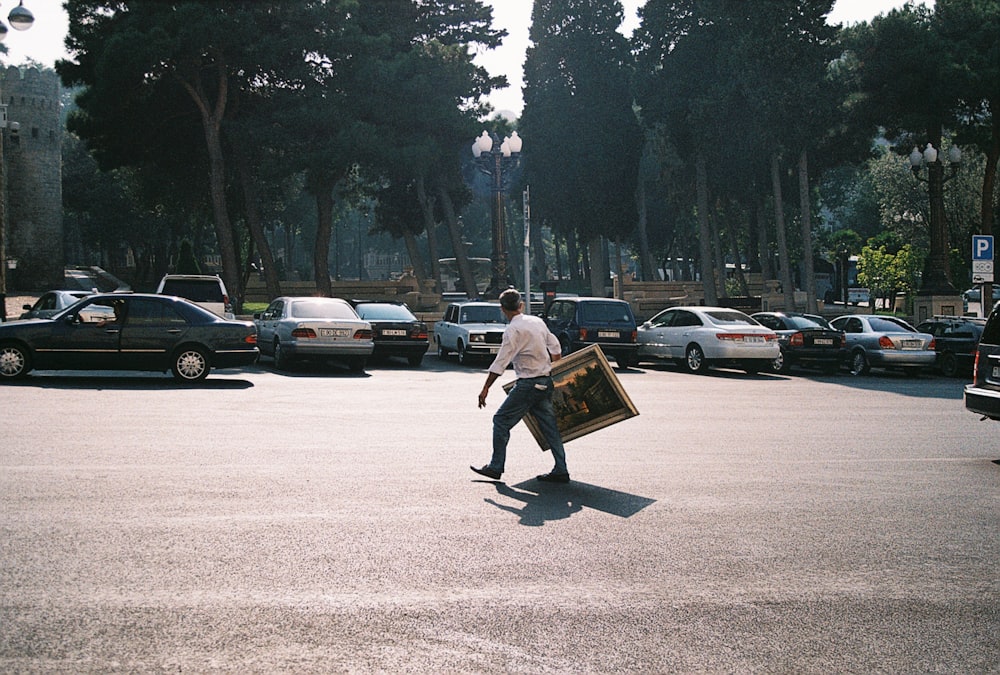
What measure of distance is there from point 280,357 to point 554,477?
13672 mm

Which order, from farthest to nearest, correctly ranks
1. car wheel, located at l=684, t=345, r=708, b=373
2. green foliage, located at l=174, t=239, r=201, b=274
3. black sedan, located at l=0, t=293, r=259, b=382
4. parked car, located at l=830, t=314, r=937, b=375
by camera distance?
green foliage, located at l=174, t=239, r=201, b=274, parked car, located at l=830, t=314, r=937, b=375, car wheel, located at l=684, t=345, r=708, b=373, black sedan, located at l=0, t=293, r=259, b=382

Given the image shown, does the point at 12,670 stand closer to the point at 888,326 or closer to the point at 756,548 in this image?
the point at 756,548

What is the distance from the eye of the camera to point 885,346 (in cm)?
2444

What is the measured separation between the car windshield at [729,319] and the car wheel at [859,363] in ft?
9.97

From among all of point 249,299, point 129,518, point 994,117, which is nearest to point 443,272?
point 249,299

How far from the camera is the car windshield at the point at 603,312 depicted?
25.1m

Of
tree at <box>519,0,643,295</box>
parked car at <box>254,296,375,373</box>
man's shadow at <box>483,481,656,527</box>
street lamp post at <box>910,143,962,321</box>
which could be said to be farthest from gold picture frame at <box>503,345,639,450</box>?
tree at <box>519,0,643,295</box>

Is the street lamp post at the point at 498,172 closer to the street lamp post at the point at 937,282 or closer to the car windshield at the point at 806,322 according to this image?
the car windshield at the point at 806,322

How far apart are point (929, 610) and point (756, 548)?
56.1 inches

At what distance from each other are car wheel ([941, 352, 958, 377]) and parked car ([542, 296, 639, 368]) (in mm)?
7477

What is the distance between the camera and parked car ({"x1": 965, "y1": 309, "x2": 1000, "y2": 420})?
1059cm

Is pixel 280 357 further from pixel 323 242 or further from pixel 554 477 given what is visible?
pixel 323 242

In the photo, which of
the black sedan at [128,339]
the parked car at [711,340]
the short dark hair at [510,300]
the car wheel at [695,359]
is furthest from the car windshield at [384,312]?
the short dark hair at [510,300]

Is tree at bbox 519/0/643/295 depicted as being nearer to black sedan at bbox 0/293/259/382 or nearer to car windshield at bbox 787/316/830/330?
car windshield at bbox 787/316/830/330
